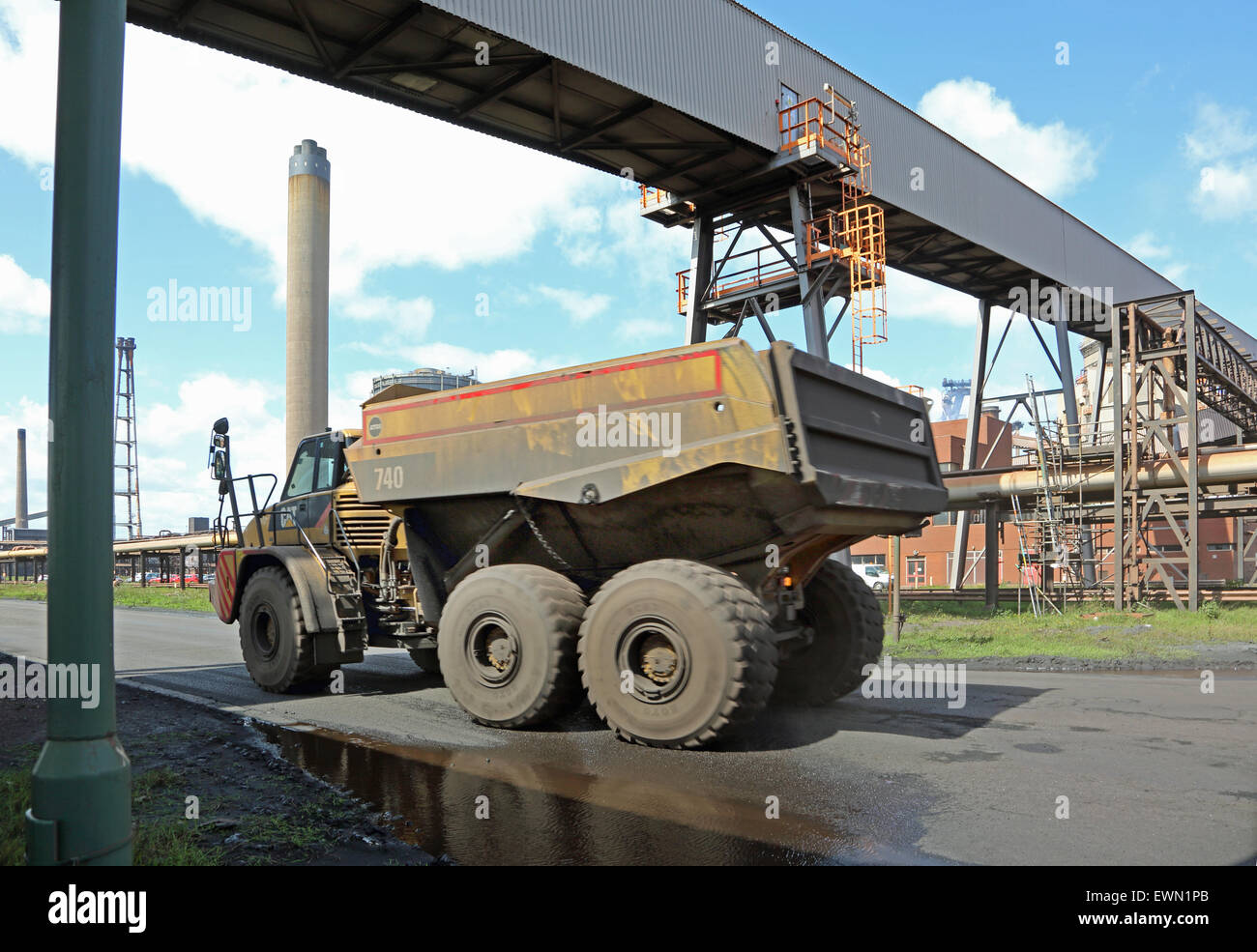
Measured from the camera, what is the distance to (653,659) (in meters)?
6.20

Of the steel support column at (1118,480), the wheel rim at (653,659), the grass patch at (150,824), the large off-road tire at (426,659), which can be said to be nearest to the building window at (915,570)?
the steel support column at (1118,480)

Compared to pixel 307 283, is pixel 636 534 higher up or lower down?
lower down

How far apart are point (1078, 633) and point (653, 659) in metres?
11.1

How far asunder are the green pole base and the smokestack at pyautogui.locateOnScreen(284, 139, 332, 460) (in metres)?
33.7

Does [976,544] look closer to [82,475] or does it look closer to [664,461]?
[664,461]

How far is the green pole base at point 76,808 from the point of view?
9.84 feet

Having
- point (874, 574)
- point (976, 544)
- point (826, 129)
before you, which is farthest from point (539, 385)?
point (976, 544)

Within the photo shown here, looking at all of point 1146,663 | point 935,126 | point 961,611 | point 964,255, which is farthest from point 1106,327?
point 1146,663

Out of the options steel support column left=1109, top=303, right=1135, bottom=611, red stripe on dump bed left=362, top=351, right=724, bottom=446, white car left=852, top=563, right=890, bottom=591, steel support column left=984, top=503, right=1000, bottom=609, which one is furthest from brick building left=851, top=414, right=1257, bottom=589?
red stripe on dump bed left=362, top=351, right=724, bottom=446

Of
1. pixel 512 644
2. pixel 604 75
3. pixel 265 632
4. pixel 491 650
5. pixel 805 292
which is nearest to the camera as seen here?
pixel 512 644

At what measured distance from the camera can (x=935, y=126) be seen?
23.9 m

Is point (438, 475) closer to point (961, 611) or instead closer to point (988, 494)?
point (961, 611)

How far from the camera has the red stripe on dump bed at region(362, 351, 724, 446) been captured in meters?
6.18

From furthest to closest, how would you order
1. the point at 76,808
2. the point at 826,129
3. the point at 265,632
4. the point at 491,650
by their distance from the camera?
the point at 826,129
the point at 265,632
the point at 491,650
the point at 76,808
